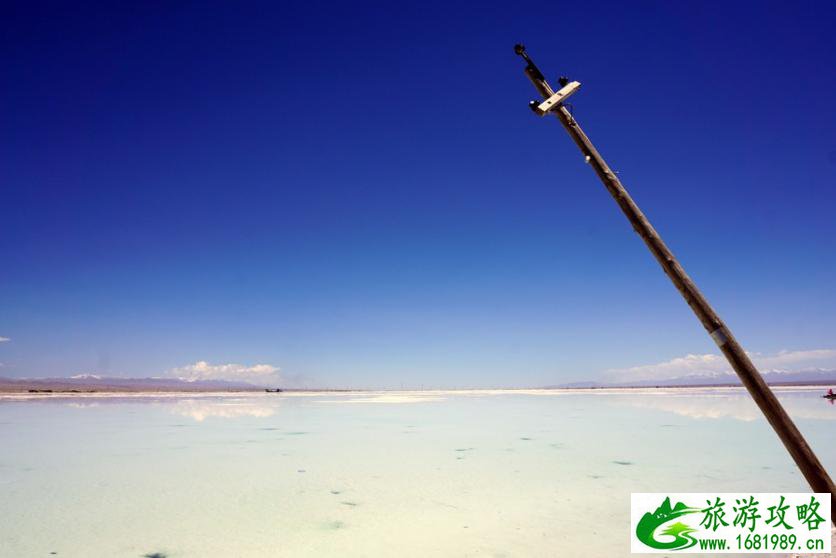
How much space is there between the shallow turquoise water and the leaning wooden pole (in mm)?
2596

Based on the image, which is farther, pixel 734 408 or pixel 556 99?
pixel 734 408

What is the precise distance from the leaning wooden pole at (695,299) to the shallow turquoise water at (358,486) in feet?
8.52

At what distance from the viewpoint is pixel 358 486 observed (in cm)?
806

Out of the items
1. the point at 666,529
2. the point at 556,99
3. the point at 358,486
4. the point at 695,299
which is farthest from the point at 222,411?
the point at 695,299

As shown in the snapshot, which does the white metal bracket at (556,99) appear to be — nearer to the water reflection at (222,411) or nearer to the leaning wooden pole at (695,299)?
the leaning wooden pole at (695,299)

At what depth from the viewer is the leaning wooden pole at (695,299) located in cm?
331

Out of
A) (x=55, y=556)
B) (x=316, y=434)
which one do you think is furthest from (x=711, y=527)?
(x=316, y=434)

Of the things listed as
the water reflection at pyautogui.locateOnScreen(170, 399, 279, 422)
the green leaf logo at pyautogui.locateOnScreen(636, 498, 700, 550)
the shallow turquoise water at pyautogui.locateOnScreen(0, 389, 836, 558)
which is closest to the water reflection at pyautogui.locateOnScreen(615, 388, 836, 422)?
the shallow turquoise water at pyautogui.locateOnScreen(0, 389, 836, 558)

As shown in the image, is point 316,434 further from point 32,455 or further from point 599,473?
point 599,473

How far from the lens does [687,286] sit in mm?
3721

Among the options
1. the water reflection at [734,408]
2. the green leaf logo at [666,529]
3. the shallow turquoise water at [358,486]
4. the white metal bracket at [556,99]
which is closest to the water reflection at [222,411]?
the shallow turquoise water at [358,486]

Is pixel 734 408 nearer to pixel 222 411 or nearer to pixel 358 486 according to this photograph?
pixel 358 486

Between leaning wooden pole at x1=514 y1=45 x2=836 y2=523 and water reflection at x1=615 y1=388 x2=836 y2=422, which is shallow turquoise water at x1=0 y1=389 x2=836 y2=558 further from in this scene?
water reflection at x1=615 y1=388 x2=836 y2=422

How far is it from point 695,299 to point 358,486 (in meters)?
6.54
